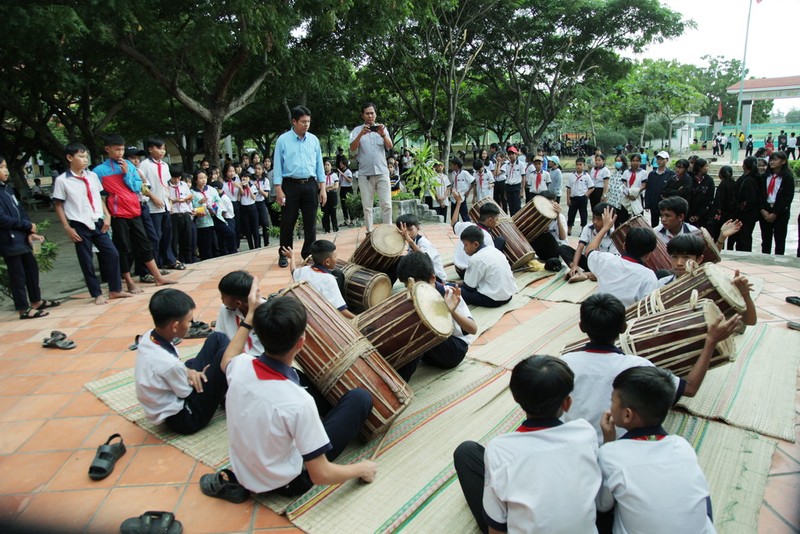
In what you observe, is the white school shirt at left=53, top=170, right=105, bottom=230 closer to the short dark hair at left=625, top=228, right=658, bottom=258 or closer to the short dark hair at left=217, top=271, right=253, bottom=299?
the short dark hair at left=217, top=271, right=253, bottom=299

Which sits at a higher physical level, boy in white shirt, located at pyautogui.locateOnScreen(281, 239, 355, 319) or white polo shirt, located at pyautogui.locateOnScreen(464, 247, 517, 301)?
boy in white shirt, located at pyautogui.locateOnScreen(281, 239, 355, 319)

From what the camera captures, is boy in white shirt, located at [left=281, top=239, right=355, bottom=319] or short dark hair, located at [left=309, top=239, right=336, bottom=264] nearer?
boy in white shirt, located at [left=281, top=239, right=355, bottom=319]

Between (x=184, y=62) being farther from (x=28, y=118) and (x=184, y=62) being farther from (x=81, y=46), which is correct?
(x=28, y=118)

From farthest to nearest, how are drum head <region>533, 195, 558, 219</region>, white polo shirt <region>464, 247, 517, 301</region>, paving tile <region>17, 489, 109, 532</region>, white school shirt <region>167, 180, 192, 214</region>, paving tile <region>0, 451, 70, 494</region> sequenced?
white school shirt <region>167, 180, 192, 214</region> < drum head <region>533, 195, 558, 219</region> < white polo shirt <region>464, 247, 517, 301</region> < paving tile <region>0, 451, 70, 494</region> < paving tile <region>17, 489, 109, 532</region>

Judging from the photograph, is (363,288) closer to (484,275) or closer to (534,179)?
(484,275)

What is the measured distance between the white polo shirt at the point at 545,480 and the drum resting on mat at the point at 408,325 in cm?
131

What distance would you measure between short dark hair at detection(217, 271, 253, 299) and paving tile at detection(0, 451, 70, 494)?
126 cm

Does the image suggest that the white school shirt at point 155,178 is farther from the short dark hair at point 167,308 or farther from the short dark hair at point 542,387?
the short dark hair at point 542,387

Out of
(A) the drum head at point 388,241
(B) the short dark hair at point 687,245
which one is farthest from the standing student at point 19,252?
(B) the short dark hair at point 687,245

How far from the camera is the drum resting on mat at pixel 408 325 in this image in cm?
321

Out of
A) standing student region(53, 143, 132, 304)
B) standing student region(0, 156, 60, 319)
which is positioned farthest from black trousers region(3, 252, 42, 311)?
standing student region(53, 143, 132, 304)

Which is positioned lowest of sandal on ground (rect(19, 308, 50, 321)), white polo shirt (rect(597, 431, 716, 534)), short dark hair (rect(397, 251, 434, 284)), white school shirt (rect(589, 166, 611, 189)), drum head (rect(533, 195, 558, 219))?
sandal on ground (rect(19, 308, 50, 321))

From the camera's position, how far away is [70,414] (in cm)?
340

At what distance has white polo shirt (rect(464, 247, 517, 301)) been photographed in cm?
507
